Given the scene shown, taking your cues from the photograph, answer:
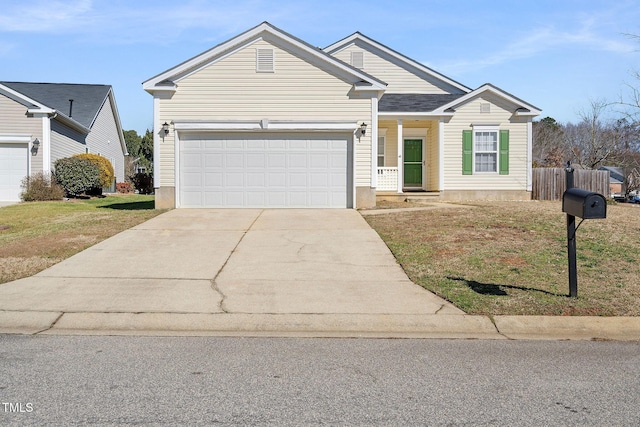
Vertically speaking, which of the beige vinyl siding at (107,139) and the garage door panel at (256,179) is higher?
the beige vinyl siding at (107,139)

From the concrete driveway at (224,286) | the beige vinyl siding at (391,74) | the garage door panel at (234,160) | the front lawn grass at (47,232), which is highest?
the beige vinyl siding at (391,74)

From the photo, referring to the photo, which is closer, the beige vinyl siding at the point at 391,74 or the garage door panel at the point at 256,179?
the garage door panel at the point at 256,179

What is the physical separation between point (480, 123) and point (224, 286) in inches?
649

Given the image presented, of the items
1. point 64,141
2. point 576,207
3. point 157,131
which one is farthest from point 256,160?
point 64,141

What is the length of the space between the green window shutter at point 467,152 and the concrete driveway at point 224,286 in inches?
423

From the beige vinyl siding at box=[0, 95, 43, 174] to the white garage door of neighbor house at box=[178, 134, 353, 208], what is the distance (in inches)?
372

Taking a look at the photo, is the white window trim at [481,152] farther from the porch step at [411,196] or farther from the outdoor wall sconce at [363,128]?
A: the outdoor wall sconce at [363,128]

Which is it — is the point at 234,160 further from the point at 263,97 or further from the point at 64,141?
the point at 64,141

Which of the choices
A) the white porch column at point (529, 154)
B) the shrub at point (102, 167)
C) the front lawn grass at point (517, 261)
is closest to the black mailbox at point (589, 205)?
the front lawn grass at point (517, 261)

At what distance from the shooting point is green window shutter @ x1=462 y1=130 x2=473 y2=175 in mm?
22328

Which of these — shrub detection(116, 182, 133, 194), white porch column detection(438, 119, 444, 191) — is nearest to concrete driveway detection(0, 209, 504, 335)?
white porch column detection(438, 119, 444, 191)

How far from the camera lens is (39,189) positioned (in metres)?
22.6

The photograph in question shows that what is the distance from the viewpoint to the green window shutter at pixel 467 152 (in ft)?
73.3

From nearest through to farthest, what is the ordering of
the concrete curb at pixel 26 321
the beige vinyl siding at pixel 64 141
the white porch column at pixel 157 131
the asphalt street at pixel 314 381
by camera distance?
the asphalt street at pixel 314 381
the concrete curb at pixel 26 321
the white porch column at pixel 157 131
the beige vinyl siding at pixel 64 141
